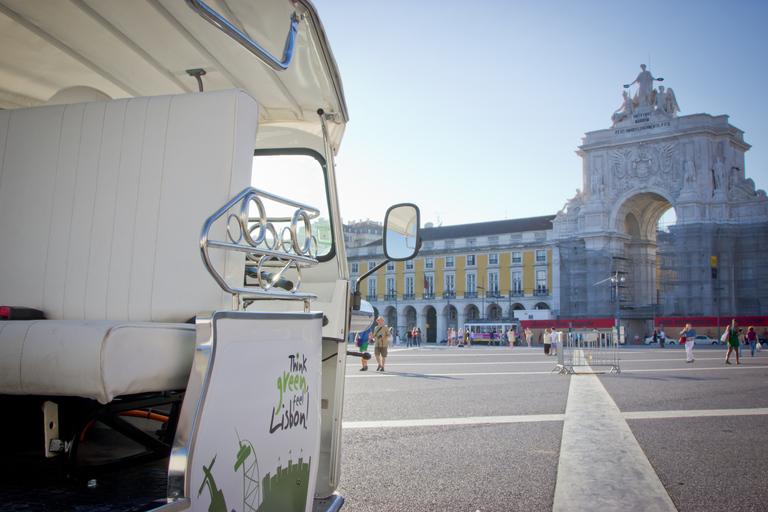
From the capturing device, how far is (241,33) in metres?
1.59

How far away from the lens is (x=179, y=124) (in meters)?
1.73

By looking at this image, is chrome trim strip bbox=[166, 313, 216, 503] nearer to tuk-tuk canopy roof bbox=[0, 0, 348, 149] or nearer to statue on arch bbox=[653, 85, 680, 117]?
tuk-tuk canopy roof bbox=[0, 0, 348, 149]

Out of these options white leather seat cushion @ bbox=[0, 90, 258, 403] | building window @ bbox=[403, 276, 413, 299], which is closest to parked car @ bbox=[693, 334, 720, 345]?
building window @ bbox=[403, 276, 413, 299]

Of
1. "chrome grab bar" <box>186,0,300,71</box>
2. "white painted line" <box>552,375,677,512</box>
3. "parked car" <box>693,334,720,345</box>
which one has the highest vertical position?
"chrome grab bar" <box>186,0,300,71</box>

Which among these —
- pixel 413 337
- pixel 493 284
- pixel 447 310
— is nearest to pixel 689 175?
pixel 493 284

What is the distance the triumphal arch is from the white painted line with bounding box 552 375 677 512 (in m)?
40.9

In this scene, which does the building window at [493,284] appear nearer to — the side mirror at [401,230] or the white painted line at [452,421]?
the white painted line at [452,421]

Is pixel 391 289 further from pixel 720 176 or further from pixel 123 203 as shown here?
pixel 123 203

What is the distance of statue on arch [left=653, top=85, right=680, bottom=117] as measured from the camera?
2117 inches

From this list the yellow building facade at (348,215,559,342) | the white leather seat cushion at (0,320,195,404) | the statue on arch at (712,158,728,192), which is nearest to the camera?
the white leather seat cushion at (0,320,195,404)

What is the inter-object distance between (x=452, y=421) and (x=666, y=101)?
56.5 meters

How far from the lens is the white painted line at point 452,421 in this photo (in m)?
5.80

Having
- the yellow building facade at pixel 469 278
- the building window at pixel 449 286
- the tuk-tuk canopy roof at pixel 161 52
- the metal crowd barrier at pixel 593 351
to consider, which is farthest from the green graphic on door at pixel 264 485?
the building window at pixel 449 286

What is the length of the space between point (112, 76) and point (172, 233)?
161 cm
